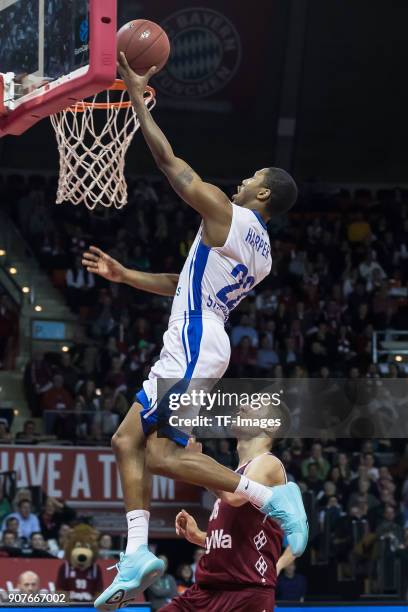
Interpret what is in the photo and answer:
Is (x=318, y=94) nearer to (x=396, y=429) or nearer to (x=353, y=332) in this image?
(x=353, y=332)

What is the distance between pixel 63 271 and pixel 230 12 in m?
6.25

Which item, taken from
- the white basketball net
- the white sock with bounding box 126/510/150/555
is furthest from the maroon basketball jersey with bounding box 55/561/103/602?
the white sock with bounding box 126/510/150/555

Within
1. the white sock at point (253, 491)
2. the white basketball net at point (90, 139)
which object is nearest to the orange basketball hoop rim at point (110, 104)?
the white basketball net at point (90, 139)

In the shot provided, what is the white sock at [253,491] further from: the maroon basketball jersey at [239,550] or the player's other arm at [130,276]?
the player's other arm at [130,276]

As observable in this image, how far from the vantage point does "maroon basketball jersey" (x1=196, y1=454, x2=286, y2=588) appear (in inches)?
270

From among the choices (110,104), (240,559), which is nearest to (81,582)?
(240,559)

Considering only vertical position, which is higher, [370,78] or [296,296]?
[370,78]

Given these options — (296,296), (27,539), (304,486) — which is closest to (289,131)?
(296,296)

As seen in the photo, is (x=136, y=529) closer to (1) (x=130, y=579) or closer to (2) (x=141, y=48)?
(1) (x=130, y=579)

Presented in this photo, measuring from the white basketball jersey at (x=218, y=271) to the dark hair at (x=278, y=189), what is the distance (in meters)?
0.17

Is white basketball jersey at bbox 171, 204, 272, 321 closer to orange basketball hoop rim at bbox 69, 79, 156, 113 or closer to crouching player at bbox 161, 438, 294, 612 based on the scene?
crouching player at bbox 161, 438, 294, 612

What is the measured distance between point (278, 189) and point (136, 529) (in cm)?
202

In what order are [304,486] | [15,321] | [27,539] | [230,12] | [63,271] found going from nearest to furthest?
1. [27,539]
2. [304,486]
3. [15,321]
4. [63,271]
5. [230,12]

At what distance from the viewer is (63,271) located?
19.3 meters
